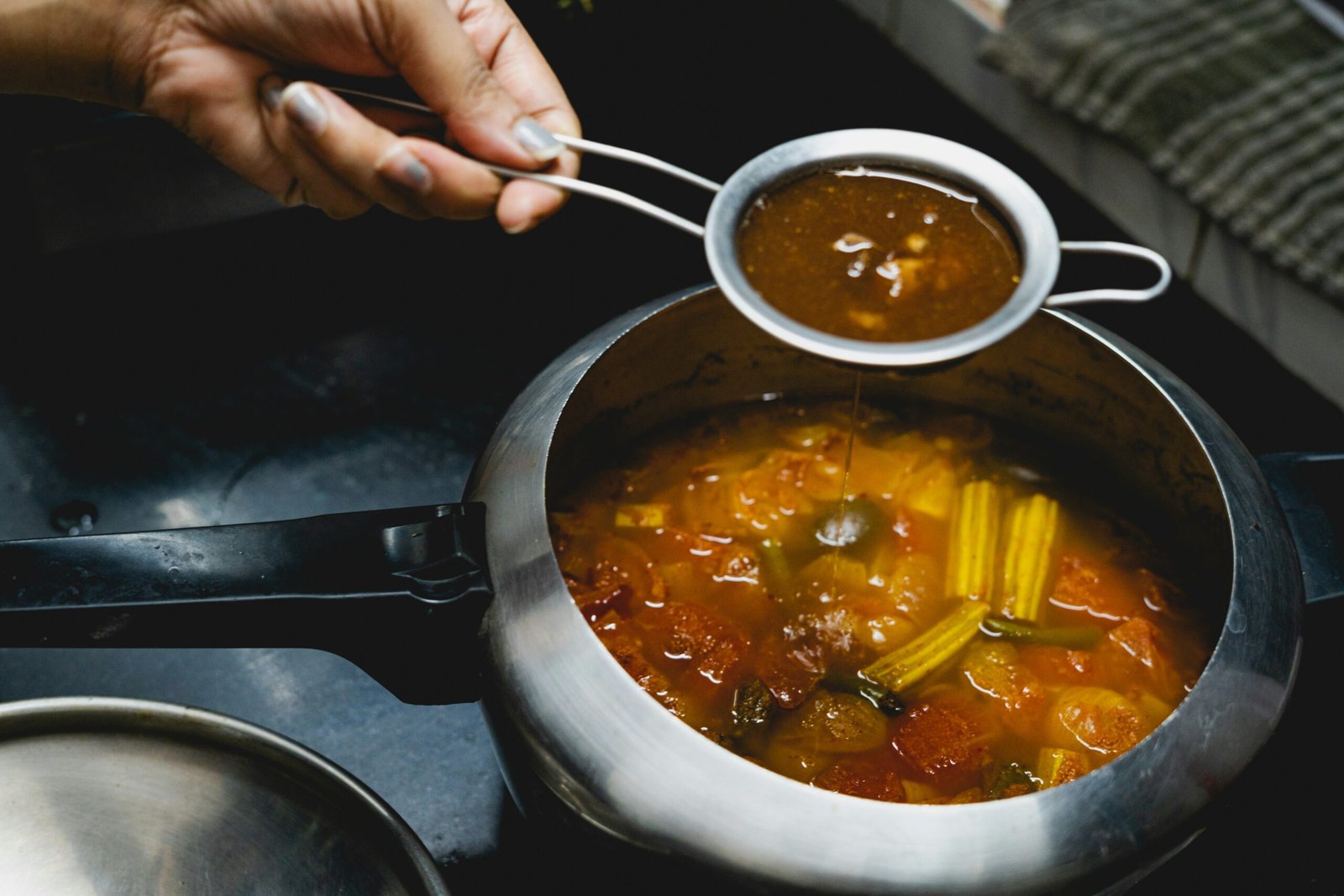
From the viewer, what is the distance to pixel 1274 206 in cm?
180

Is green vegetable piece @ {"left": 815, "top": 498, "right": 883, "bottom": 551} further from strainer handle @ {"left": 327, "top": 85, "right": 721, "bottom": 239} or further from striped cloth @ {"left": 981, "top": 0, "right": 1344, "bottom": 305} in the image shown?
striped cloth @ {"left": 981, "top": 0, "right": 1344, "bottom": 305}

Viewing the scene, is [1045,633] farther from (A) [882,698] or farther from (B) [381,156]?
(B) [381,156]

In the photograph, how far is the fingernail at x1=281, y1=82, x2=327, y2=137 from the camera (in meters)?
1.02

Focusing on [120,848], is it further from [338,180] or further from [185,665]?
[338,180]

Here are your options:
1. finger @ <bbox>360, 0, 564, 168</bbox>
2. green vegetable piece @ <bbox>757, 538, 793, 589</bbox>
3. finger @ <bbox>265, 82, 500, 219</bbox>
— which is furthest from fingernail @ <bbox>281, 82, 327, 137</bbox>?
green vegetable piece @ <bbox>757, 538, 793, 589</bbox>

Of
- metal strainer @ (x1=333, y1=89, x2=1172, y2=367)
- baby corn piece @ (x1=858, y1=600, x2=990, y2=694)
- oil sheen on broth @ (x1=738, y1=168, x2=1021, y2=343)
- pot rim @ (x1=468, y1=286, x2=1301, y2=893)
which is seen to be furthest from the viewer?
baby corn piece @ (x1=858, y1=600, x2=990, y2=694)

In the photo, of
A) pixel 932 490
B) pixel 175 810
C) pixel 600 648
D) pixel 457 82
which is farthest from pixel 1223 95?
pixel 175 810

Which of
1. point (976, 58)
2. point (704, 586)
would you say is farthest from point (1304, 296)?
point (704, 586)

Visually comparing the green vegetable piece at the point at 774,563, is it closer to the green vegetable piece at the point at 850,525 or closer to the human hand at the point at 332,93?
the green vegetable piece at the point at 850,525

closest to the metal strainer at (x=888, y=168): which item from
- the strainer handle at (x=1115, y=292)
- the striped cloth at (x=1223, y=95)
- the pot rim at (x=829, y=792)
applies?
the strainer handle at (x=1115, y=292)

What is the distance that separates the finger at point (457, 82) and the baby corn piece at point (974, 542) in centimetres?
59

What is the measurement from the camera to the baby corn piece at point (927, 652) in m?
1.10

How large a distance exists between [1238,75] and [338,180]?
1585mm

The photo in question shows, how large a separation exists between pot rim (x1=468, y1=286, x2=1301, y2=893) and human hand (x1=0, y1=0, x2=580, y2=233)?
0.31 meters
